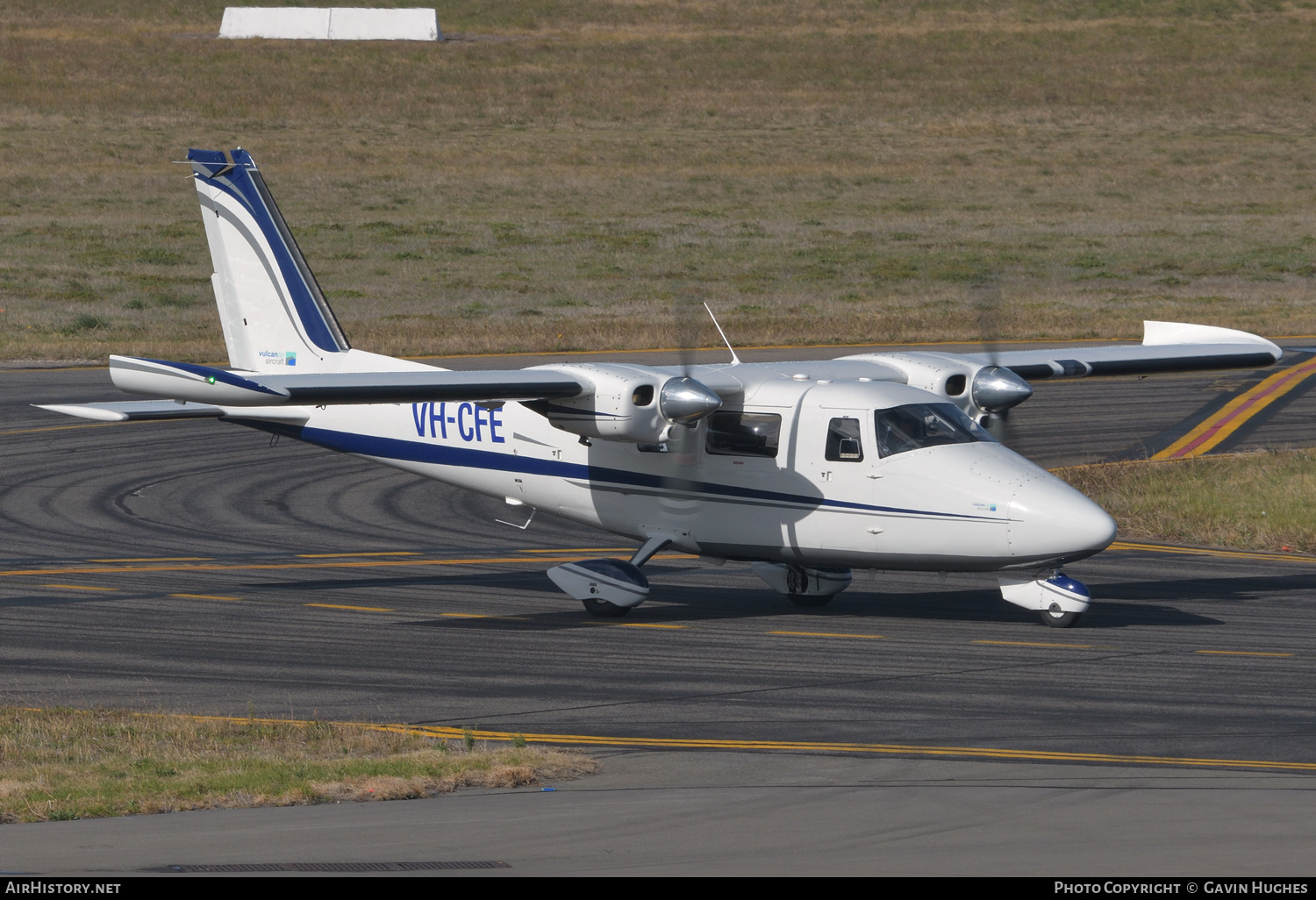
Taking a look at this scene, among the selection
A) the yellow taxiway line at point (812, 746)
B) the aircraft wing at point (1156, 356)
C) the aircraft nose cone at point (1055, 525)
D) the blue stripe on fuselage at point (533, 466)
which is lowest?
the yellow taxiway line at point (812, 746)

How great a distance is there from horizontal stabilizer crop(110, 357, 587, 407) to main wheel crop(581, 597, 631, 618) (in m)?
2.76

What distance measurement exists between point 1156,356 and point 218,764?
15.8 metres

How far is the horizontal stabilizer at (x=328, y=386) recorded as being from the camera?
63.0ft

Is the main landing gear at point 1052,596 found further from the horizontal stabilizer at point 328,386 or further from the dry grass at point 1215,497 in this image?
the dry grass at point 1215,497

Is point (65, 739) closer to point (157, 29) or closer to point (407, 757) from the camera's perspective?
point (407, 757)

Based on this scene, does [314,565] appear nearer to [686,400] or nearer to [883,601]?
[686,400]

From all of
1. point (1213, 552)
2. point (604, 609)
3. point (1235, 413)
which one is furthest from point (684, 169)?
point (604, 609)

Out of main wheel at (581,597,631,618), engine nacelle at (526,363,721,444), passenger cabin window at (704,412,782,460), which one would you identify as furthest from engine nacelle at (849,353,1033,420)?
main wheel at (581,597,631,618)

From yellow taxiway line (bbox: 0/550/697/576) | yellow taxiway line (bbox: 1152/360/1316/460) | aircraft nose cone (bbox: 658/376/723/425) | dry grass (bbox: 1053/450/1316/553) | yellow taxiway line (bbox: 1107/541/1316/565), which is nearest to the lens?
aircraft nose cone (bbox: 658/376/723/425)

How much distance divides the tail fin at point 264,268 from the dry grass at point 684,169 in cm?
2124

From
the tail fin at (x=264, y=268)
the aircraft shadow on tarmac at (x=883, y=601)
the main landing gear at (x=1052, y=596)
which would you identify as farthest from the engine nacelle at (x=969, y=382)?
the tail fin at (x=264, y=268)

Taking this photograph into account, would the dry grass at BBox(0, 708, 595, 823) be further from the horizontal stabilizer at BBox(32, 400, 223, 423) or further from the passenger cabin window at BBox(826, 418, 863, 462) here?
the passenger cabin window at BBox(826, 418, 863, 462)

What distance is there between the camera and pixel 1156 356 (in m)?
25.3

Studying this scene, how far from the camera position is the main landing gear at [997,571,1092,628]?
68.5 feet
